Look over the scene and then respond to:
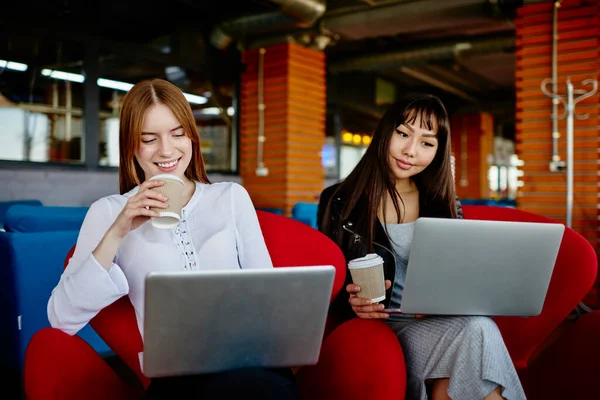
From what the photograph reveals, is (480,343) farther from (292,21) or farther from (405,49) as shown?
(405,49)

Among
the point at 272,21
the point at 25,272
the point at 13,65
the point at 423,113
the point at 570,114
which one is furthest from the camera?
the point at 272,21

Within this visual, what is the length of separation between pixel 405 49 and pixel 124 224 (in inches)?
267

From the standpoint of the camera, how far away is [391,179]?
1.98 m

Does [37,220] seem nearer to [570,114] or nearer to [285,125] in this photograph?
[570,114]

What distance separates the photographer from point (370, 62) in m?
7.67

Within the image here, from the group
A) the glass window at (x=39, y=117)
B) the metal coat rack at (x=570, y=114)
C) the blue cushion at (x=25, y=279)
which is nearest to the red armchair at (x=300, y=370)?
the blue cushion at (x=25, y=279)

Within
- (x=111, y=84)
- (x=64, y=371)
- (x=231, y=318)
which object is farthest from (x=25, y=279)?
(x=111, y=84)

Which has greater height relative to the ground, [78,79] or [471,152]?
[78,79]

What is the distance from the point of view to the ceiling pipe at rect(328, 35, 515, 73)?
657 centimetres

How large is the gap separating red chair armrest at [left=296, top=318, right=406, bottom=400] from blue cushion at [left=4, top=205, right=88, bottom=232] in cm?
156

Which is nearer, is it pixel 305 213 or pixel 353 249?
pixel 353 249

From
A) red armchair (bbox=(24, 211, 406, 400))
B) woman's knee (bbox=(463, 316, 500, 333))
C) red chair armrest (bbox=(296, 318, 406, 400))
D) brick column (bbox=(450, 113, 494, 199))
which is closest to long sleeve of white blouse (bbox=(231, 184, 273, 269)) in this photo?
red armchair (bbox=(24, 211, 406, 400))

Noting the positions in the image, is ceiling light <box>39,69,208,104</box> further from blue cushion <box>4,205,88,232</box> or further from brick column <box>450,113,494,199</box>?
brick column <box>450,113,494,199</box>

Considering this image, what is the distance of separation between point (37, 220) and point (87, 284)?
147 centimetres
